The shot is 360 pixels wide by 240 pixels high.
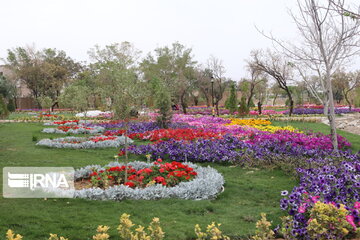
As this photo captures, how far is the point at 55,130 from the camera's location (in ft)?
49.2

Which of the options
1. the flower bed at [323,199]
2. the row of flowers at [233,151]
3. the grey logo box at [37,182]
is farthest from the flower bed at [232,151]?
the grey logo box at [37,182]

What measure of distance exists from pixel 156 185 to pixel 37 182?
238cm

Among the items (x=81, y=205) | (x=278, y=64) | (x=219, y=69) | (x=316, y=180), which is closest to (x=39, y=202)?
(x=81, y=205)

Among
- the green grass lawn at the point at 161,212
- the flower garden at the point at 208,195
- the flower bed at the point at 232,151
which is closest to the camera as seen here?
the flower garden at the point at 208,195

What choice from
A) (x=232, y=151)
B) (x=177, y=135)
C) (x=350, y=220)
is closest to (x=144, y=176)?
(x=232, y=151)

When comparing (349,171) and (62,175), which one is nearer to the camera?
(349,171)

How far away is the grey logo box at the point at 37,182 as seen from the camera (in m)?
5.12

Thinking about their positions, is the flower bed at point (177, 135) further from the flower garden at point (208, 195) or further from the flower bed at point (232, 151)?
the flower garden at point (208, 195)

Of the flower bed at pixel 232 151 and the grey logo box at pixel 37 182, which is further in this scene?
the flower bed at pixel 232 151

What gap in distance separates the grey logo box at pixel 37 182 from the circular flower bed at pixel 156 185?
0.23 meters

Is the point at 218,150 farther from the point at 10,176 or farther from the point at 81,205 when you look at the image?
the point at 10,176

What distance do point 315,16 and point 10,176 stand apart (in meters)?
7.82

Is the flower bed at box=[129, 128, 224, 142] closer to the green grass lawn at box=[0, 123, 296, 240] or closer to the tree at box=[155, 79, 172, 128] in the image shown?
the tree at box=[155, 79, 172, 128]

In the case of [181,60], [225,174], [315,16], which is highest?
Answer: [181,60]
